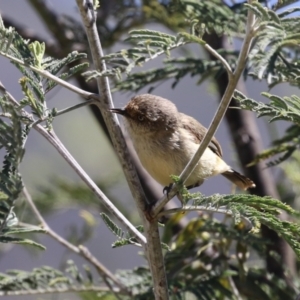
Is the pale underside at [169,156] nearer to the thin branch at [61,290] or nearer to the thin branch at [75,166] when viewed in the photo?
the thin branch at [61,290]

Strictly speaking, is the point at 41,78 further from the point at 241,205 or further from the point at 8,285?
the point at 8,285

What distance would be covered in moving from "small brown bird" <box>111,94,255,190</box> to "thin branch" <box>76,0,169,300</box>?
103 cm

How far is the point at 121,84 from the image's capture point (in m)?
2.76

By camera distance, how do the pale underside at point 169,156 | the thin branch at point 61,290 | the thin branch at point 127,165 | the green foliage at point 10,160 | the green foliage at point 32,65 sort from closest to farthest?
the green foliage at point 10,160 → the green foliage at point 32,65 → the thin branch at point 127,165 → the thin branch at point 61,290 → the pale underside at point 169,156

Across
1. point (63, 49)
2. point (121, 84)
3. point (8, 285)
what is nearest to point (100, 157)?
point (63, 49)

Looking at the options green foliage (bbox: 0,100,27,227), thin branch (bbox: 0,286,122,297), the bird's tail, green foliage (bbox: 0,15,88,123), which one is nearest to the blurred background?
the bird's tail

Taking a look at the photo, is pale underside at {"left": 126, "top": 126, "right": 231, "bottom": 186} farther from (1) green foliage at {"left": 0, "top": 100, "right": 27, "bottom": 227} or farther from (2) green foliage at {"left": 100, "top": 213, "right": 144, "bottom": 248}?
(1) green foliage at {"left": 0, "top": 100, "right": 27, "bottom": 227}

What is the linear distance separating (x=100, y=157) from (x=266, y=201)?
312 centimetres

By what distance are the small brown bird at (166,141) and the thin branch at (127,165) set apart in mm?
1032

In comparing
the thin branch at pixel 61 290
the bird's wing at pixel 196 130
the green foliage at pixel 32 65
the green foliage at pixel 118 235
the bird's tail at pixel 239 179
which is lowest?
the green foliage at pixel 118 235

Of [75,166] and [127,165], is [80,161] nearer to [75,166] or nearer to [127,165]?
[127,165]

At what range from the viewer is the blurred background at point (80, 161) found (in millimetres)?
3347

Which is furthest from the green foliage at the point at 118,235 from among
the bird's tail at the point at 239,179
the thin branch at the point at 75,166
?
the bird's tail at the point at 239,179

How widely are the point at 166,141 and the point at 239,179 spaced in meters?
0.52
